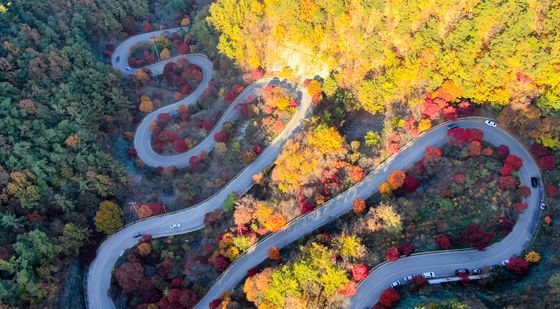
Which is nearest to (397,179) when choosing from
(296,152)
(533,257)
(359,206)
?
(359,206)

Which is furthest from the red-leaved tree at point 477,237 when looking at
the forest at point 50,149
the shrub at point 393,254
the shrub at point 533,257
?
the forest at point 50,149

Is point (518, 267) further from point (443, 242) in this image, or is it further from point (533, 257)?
point (443, 242)

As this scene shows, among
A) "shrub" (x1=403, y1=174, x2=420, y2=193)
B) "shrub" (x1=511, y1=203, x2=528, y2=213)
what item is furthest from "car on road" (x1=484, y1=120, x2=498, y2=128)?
"shrub" (x1=403, y1=174, x2=420, y2=193)

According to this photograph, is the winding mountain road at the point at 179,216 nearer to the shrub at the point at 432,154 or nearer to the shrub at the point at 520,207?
the shrub at the point at 432,154

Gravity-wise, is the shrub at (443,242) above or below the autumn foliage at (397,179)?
below

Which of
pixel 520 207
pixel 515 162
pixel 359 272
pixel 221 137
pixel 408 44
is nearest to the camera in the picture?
pixel 359 272
